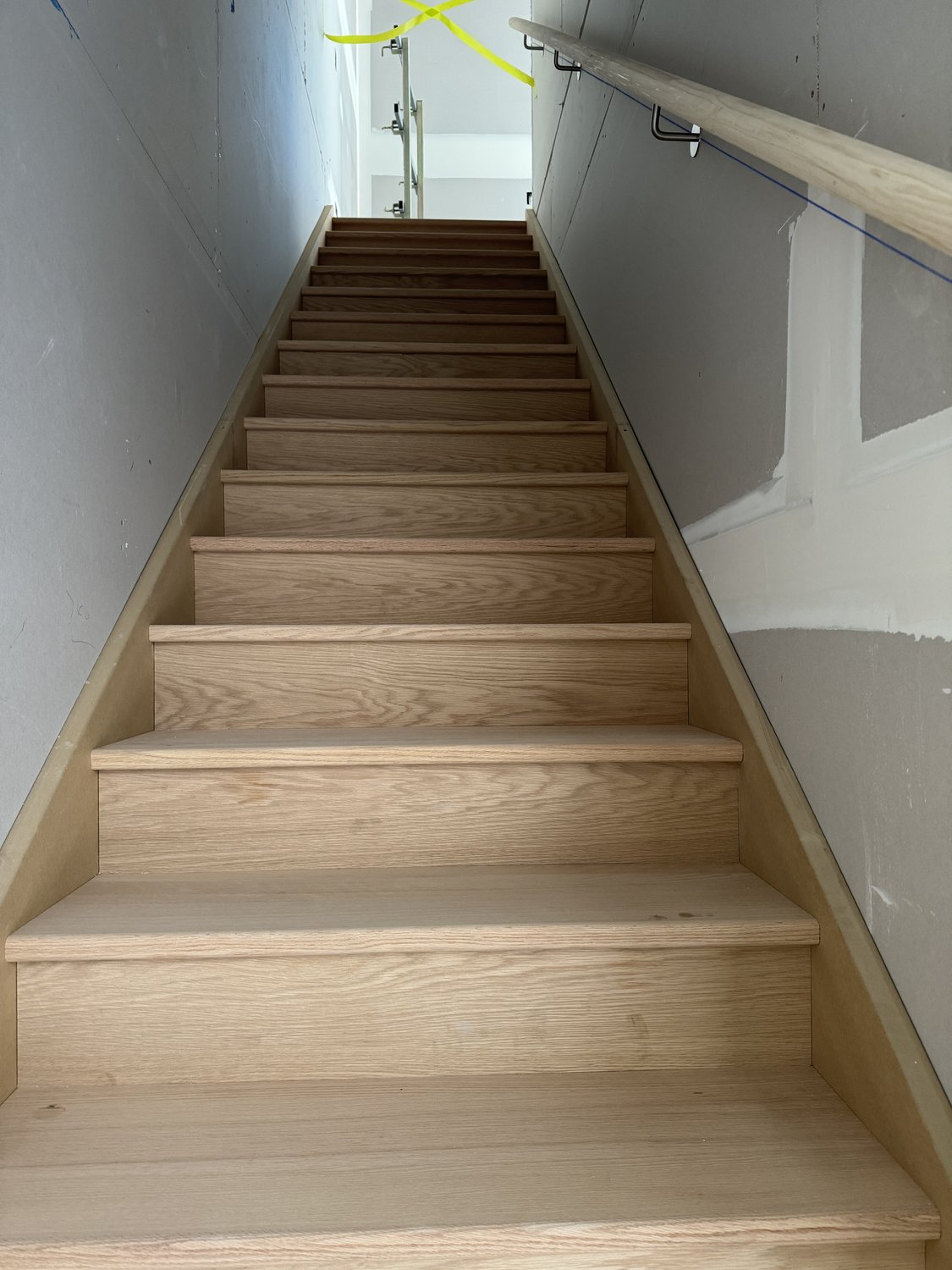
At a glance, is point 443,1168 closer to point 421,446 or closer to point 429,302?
point 421,446

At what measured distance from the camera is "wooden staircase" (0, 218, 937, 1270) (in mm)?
774

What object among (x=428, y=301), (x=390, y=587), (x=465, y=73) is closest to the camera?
(x=390, y=587)

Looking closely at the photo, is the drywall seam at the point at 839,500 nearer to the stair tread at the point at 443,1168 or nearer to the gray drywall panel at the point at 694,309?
the gray drywall panel at the point at 694,309

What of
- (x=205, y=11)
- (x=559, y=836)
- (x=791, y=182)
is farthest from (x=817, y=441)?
(x=205, y=11)

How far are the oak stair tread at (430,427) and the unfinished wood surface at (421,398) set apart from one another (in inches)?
7.3

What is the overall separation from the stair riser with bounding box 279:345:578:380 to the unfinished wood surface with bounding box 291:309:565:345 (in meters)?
0.24

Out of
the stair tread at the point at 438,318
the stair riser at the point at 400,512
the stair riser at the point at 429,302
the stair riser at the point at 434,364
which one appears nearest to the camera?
the stair riser at the point at 400,512

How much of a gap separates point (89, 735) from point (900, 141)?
1150mm

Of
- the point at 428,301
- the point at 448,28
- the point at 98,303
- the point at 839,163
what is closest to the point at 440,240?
the point at 428,301

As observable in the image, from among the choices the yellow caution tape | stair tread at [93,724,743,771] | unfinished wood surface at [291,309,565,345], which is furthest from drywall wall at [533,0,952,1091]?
the yellow caution tape

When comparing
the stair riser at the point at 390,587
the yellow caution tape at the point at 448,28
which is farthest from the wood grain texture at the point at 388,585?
the yellow caution tape at the point at 448,28

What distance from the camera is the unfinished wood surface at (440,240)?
3.78 meters

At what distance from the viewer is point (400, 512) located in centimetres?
195

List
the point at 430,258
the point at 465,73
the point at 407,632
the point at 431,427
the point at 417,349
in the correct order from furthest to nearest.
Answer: the point at 465,73 → the point at 430,258 → the point at 417,349 → the point at 431,427 → the point at 407,632
